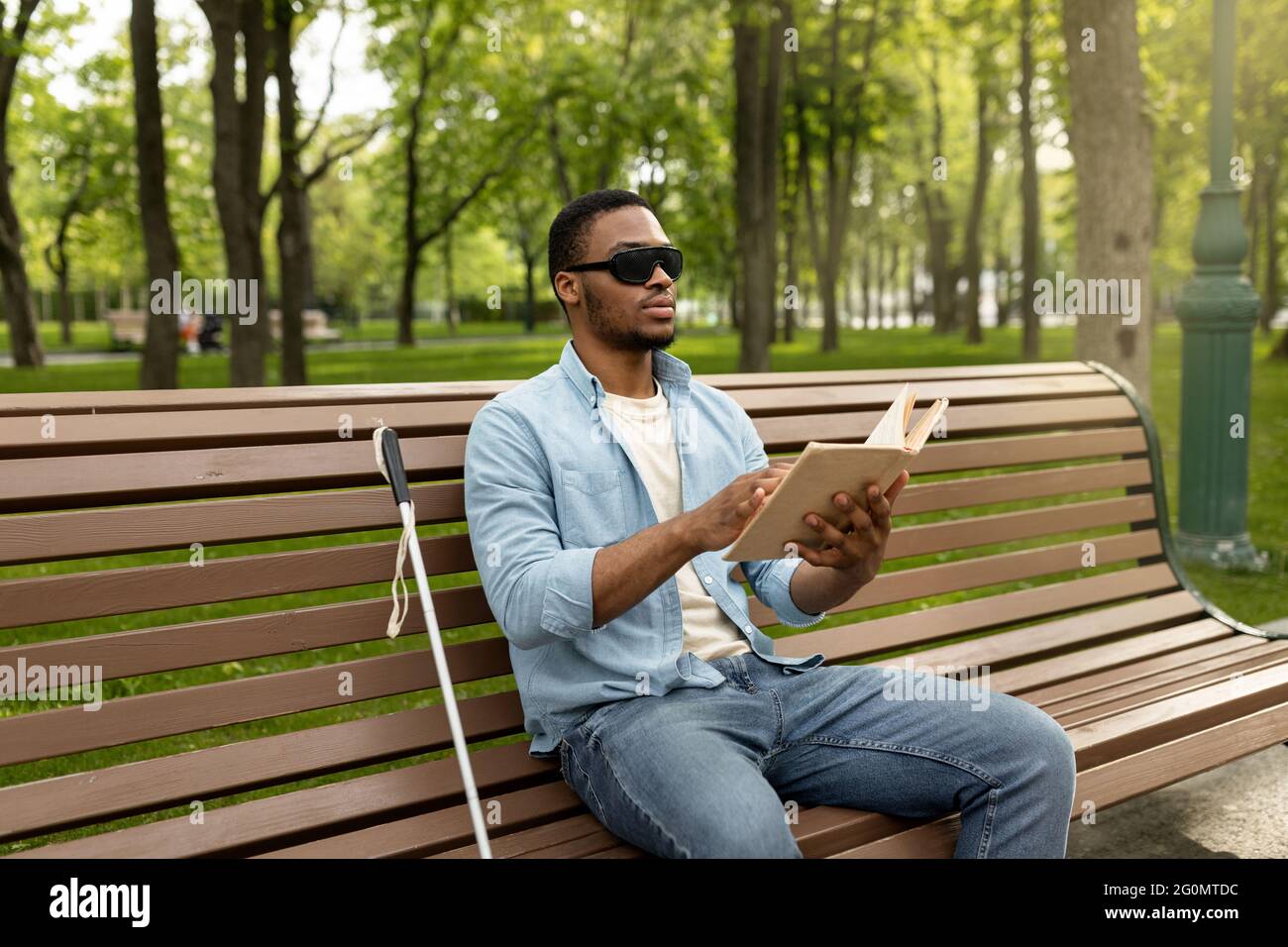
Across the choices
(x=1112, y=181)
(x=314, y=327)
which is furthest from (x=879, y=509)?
(x=314, y=327)

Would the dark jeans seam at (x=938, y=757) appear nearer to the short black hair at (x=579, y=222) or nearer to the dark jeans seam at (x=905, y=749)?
the dark jeans seam at (x=905, y=749)

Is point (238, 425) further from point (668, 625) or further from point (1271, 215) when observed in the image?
point (1271, 215)

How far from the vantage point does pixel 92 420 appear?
2.75 m

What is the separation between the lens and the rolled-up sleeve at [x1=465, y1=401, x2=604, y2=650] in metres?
2.54

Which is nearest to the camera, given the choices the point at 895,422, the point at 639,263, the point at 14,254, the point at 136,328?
the point at 895,422

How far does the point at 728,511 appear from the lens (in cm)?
244

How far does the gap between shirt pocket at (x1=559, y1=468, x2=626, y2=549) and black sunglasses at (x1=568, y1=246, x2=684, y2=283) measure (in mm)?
497

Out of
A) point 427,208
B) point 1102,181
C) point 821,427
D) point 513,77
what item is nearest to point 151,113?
point 1102,181

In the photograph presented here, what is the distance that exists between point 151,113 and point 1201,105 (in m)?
19.7

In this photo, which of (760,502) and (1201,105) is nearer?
(760,502)

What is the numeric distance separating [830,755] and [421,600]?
102 cm

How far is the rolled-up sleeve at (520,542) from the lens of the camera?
2543 mm
